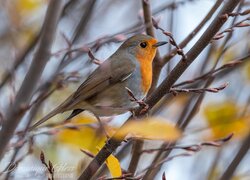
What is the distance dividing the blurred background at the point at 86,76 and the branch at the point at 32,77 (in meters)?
0.32

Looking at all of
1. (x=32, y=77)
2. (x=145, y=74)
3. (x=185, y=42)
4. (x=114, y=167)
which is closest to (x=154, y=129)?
(x=32, y=77)

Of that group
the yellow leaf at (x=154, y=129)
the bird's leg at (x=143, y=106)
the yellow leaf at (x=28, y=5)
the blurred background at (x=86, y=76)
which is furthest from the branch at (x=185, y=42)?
the yellow leaf at (x=28, y=5)

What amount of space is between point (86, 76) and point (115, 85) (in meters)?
0.26

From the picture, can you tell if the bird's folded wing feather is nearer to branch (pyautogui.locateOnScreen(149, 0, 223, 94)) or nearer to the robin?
the robin

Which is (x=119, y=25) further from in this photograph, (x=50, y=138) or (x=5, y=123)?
(x=5, y=123)

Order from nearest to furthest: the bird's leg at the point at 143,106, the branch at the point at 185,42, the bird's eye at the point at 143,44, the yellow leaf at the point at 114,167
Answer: the bird's leg at the point at 143,106
the yellow leaf at the point at 114,167
the branch at the point at 185,42
the bird's eye at the point at 143,44

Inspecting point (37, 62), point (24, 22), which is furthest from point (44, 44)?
point (24, 22)

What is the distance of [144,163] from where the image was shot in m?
5.30

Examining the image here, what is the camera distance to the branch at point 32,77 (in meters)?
1.82

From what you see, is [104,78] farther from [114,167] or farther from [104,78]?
[114,167]

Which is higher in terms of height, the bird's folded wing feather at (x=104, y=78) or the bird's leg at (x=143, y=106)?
the bird's leg at (x=143, y=106)

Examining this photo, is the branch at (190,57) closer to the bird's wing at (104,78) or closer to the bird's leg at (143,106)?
the bird's leg at (143,106)

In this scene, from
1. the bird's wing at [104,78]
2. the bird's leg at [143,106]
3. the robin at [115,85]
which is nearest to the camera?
the bird's leg at [143,106]

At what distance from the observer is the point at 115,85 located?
4055mm
